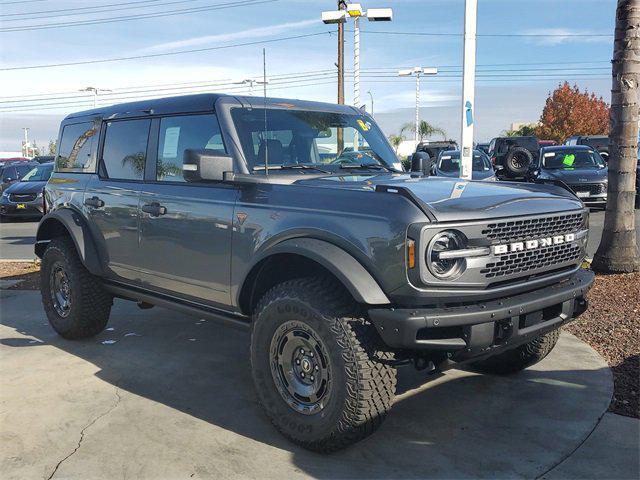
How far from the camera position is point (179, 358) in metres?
4.93

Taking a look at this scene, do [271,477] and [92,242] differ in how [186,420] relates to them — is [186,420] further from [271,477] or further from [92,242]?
[92,242]

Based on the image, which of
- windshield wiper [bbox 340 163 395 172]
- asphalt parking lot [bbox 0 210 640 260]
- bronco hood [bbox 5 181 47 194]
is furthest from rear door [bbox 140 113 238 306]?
bronco hood [bbox 5 181 47 194]

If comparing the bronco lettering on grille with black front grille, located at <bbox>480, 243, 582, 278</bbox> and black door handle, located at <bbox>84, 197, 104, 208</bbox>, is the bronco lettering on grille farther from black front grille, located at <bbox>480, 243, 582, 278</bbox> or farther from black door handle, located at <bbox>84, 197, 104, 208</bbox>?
black door handle, located at <bbox>84, 197, 104, 208</bbox>

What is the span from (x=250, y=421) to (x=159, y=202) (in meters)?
1.67

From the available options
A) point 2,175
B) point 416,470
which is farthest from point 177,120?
point 2,175

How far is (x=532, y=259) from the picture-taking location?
332cm

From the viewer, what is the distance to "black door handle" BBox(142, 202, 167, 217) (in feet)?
13.9

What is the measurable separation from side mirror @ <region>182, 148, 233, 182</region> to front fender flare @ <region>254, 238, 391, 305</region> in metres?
0.70

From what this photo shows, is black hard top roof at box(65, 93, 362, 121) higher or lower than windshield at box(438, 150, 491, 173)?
higher

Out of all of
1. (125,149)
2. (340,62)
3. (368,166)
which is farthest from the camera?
(340,62)

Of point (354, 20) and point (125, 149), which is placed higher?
point (354, 20)

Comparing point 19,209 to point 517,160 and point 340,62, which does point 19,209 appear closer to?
point 340,62

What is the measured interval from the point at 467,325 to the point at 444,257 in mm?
357

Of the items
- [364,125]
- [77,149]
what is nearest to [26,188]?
[77,149]
